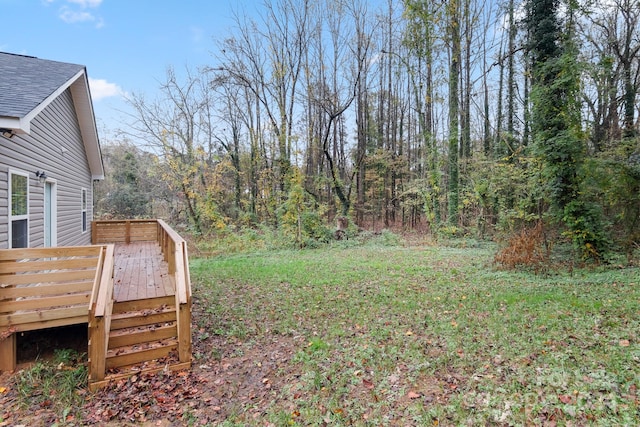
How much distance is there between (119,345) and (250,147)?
680 inches

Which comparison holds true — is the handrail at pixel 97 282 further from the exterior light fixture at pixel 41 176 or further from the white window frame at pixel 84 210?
the white window frame at pixel 84 210

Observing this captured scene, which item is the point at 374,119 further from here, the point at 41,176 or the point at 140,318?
the point at 140,318

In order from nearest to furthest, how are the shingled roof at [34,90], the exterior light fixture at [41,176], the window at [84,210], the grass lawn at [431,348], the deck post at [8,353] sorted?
the grass lawn at [431,348] < the deck post at [8,353] < the shingled roof at [34,90] < the exterior light fixture at [41,176] < the window at [84,210]

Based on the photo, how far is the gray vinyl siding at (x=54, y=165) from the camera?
15.9 feet

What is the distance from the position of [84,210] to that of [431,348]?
11.2 meters

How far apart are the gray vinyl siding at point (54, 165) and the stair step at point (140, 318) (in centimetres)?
214

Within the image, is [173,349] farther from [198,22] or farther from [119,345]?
[198,22]

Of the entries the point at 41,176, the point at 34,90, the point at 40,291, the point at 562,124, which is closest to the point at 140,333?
the point at 40,291

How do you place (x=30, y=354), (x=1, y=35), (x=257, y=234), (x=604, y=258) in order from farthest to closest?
(x=257, y=234) < (x=1, y=35) < (x=604, y=258) < (x=30, y=354)

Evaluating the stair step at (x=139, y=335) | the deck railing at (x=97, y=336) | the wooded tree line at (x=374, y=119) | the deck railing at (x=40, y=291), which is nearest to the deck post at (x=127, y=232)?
the wooded tree line at (x=374, y=119)

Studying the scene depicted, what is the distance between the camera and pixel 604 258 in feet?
23.2

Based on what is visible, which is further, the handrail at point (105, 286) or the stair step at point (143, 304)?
the stair step at point (143, 304)

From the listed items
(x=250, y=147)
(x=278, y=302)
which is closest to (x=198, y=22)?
(x=250, y=147)

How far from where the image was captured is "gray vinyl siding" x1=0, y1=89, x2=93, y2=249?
191 inches
